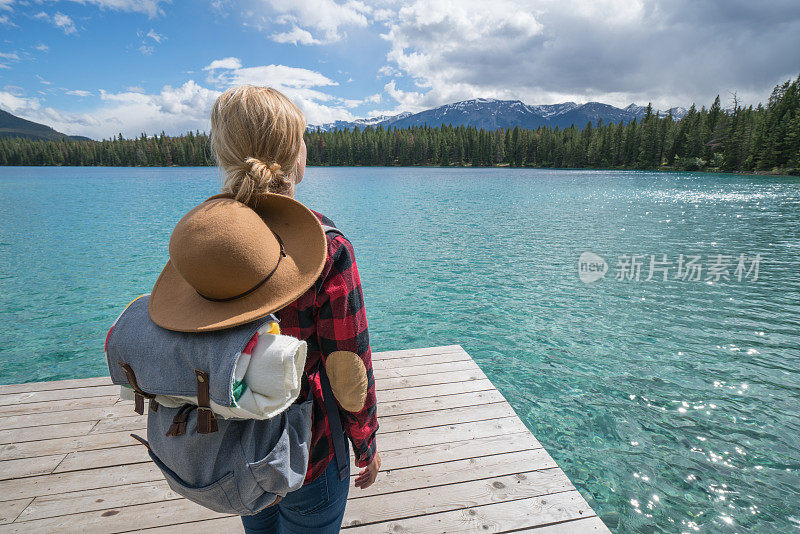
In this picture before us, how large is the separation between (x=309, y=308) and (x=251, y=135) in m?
0.63

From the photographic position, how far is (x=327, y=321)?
1429 mm

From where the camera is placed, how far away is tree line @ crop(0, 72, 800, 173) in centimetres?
6962

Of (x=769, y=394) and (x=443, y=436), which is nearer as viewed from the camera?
(x=443, y=436)

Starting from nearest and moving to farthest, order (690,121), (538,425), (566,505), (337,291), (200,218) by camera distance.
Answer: (200,218), (337,291), (566,505), (538,425), (690,121)

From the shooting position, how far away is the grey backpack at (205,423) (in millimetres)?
1093

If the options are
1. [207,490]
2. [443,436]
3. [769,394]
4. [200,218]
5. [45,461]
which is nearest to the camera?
[200,218]

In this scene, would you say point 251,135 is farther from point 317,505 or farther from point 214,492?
point 317,505

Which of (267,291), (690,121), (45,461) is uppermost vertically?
(690,121)

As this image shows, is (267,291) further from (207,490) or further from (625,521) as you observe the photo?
(625,521)

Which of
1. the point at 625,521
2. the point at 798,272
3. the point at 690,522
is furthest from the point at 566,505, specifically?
the point at 798,272

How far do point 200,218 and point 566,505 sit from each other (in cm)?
312

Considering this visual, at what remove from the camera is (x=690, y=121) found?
286 ft
